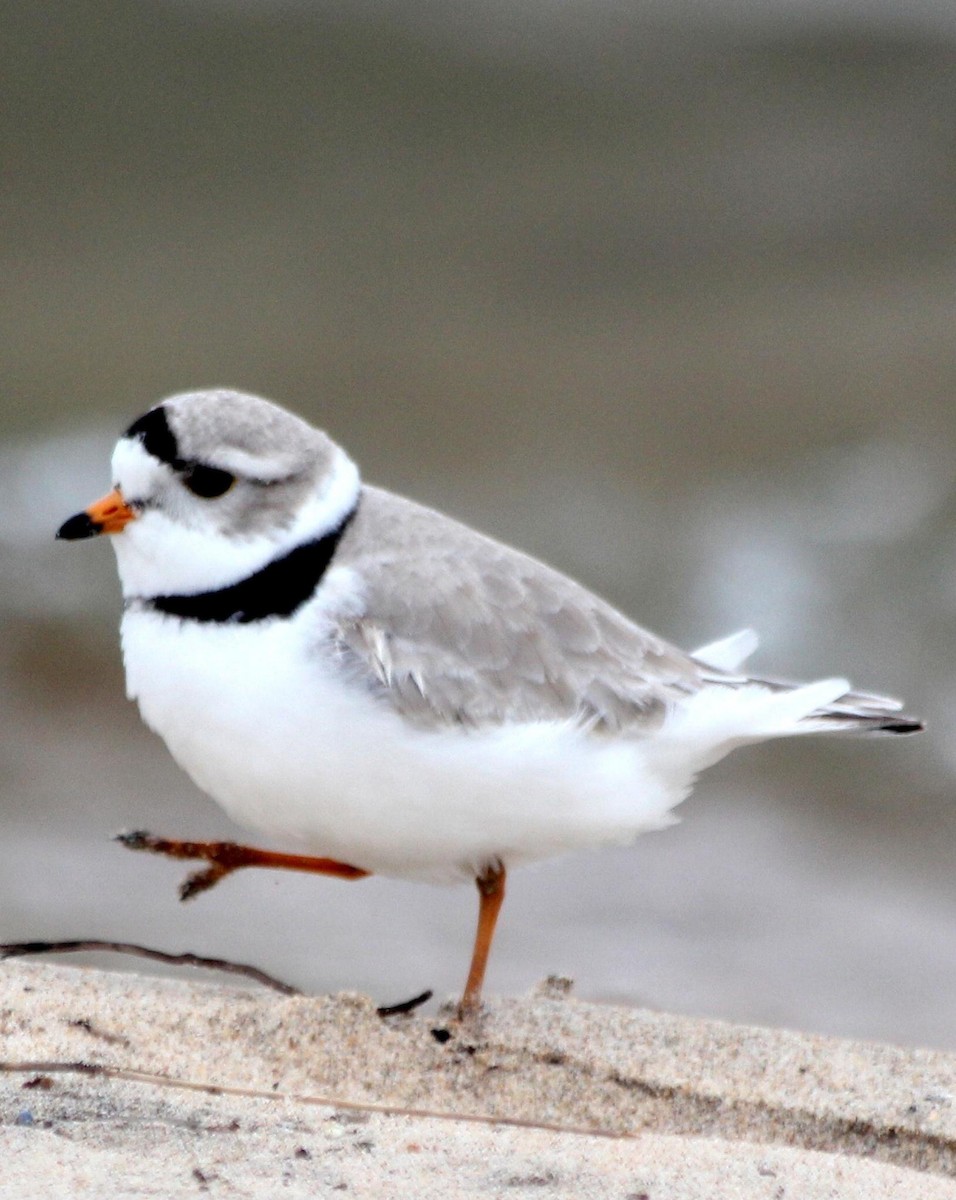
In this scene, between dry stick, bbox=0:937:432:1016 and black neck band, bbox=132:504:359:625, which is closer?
black neck band, bbox=132:504:359:625

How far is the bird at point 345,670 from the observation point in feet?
11.4


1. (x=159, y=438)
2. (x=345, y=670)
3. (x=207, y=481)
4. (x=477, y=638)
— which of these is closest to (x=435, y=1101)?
(x=345, y=670)

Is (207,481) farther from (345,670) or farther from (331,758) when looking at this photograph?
(331,758)

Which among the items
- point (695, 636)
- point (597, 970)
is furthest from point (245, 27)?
point (597, 970)

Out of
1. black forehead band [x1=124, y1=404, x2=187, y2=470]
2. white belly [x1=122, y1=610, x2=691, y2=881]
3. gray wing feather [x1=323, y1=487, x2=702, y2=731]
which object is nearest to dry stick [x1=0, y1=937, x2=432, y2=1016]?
white belly [x1=122, y1=610, x2=691, y2=881]

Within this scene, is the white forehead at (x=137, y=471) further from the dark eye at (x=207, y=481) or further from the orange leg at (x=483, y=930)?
the orange leg at (x=483, y=930)

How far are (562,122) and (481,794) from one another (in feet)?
27.6

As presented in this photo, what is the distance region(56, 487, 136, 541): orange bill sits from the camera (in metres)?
3.52

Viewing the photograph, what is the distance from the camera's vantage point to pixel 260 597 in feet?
11.6

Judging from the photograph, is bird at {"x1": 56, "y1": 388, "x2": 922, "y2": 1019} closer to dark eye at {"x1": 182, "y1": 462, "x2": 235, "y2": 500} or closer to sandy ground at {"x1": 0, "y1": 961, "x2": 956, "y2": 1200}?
dark eye at {"x1": 182, "y1": 462, "x2": 235, "y2": 500}

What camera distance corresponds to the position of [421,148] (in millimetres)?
11281

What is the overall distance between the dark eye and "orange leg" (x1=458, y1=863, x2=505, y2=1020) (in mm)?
1052

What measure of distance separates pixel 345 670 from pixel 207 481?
0.49 metres

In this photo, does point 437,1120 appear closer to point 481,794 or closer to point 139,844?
point 481,794
